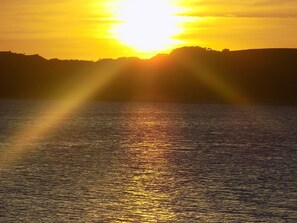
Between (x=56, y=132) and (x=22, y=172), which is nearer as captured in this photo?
(x=22, y=172)

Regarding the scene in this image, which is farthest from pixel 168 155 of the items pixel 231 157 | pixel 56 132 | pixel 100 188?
pixel 56 132

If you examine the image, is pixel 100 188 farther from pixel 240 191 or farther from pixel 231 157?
pixel 231 157

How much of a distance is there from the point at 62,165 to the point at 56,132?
56.6m

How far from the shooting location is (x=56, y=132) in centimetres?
12594

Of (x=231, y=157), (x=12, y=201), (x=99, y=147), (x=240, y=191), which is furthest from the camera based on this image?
(x=99, y=147)

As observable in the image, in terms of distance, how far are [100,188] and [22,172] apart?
11.0m

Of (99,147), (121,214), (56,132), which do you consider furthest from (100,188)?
(56,132)

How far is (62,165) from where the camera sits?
6981 centimetres

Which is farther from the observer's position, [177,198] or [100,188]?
[100,188]

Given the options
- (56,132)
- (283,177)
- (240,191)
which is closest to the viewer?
(240,191)

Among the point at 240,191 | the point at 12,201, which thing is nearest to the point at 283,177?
the point at 240,191

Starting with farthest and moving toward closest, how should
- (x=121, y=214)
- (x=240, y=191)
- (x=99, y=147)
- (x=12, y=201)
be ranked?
(x=99, y=147) → (x=240, y=191) → (x=12, y=201) → (x=121, y=214)

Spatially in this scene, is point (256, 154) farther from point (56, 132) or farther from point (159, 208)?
point (56, 132)

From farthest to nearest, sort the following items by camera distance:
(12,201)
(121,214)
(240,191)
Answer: (240,191), (12,201), (121,214)
